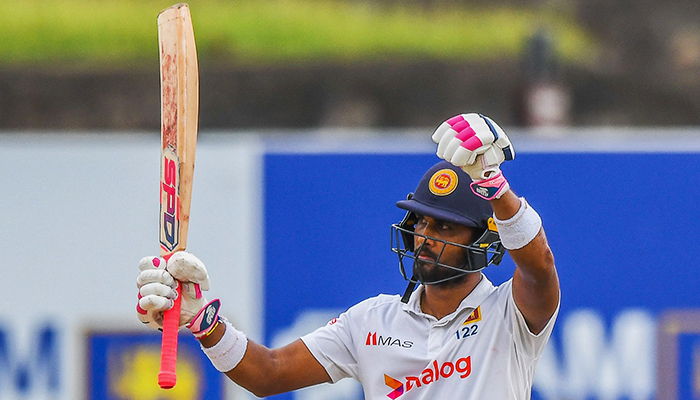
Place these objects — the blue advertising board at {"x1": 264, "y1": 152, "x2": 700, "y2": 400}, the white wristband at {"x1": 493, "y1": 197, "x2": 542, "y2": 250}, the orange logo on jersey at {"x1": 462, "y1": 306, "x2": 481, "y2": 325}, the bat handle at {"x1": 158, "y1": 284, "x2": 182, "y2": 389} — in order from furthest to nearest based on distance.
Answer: the blue advertising board at {"x1": 264, "y1": 152, "x2": 700, "y2": 400} < the orange logo on jersey at {"x1": 462, "y1": 306, "x2": 481, "y2": 325} < the bat handle at {"x1": 158, "y1": 284, "x2": 182, "y2": 389} < the white wristband at {"x1": 493, "y1": 197, "x2": 542, "y2": 250}

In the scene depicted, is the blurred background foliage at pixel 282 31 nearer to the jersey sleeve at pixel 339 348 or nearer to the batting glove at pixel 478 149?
the jersey sleeve at pixel 339 348

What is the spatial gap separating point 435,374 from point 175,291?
0.83 m

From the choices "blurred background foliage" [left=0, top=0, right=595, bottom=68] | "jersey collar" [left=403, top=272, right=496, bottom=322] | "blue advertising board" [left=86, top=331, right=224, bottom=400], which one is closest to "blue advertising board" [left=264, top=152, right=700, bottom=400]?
"blue advertising board" [left=86, top=331, right=224, bottom=400]

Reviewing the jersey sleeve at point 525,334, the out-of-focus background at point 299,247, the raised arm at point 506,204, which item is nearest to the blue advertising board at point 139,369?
the out-of-focus background at point 299,247

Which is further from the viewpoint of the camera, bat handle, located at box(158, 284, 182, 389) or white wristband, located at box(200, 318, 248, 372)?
white wristband, located at box(200, 318, 248, 372)

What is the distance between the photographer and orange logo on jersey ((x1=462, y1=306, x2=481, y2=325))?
10.7 ft

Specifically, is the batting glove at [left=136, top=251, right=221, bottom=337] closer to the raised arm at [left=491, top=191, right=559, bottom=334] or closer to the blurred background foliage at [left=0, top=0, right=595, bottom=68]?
the raised arm at [left=491, top=191, right=559, bottom=334]

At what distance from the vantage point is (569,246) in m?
5.50

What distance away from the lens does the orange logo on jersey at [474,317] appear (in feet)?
10.7

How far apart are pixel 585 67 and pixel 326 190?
458 centimetres

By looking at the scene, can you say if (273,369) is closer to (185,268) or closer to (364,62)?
(185,268)

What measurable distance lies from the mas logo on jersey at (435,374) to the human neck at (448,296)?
200 mm

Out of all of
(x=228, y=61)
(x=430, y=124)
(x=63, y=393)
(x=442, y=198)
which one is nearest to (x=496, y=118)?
(x=430, y=124)

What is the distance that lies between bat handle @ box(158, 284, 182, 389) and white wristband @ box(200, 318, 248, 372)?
20cm
